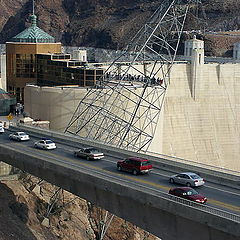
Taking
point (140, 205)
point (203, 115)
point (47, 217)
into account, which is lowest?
point (47, 217)

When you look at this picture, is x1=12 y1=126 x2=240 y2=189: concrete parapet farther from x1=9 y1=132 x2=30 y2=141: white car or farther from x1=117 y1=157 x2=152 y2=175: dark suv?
x1=9 y1=132 x2=30 y2=141: white car

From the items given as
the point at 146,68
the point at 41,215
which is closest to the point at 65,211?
the point at 41,215

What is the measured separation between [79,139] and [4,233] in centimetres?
1059

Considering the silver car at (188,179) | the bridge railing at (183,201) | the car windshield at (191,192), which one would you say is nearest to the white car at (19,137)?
the bridge railing at (183,201)

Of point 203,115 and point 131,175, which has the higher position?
point 131,175

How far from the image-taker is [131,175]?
135 ft

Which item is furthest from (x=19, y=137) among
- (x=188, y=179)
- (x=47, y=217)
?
(x=188, y=179)

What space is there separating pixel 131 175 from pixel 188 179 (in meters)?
4.65

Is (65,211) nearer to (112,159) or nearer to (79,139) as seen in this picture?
(79,139)

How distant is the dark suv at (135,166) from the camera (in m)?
41.2

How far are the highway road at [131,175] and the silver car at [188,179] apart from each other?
1.08 feet

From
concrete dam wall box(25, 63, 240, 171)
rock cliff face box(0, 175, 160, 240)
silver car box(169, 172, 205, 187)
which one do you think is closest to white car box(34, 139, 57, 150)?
rock cliff face box(0, 175, 160, 240)

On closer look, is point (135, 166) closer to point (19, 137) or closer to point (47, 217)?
point (19, 137)

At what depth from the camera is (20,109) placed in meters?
78.4
